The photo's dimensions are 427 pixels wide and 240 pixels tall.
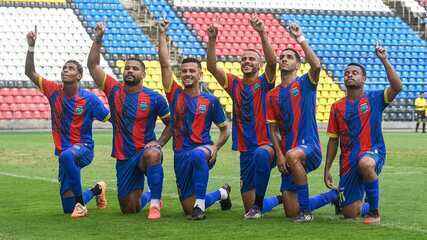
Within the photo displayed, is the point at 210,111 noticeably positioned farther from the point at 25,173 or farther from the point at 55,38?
the point at 55,38

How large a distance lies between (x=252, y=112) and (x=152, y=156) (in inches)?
47.4

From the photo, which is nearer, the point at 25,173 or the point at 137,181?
the point at 137,181

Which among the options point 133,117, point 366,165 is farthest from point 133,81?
point 366,165

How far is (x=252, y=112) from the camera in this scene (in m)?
10.6

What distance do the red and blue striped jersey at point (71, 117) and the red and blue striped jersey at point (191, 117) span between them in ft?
3.57

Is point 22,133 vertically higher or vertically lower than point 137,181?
lower

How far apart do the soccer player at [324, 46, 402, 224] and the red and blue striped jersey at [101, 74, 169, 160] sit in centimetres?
198

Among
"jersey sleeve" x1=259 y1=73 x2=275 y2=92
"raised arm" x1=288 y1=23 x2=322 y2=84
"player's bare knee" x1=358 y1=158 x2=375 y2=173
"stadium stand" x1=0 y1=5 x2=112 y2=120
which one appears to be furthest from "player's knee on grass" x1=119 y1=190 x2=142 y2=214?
"stadium stand" x1=0 y1=5 x2=112 y2=120

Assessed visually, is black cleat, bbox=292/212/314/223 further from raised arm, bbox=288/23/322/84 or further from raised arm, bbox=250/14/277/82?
raised arm, bbox=250/14/277/82

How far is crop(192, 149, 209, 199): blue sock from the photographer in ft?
33.4

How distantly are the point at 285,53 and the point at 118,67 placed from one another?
2774 centimetres

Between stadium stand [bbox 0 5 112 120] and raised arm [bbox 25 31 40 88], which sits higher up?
raised arm [bbox 25 31 40 88]

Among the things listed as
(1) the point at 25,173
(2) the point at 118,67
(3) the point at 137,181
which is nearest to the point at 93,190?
(3) the point at 137,181

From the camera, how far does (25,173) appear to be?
1675cm
